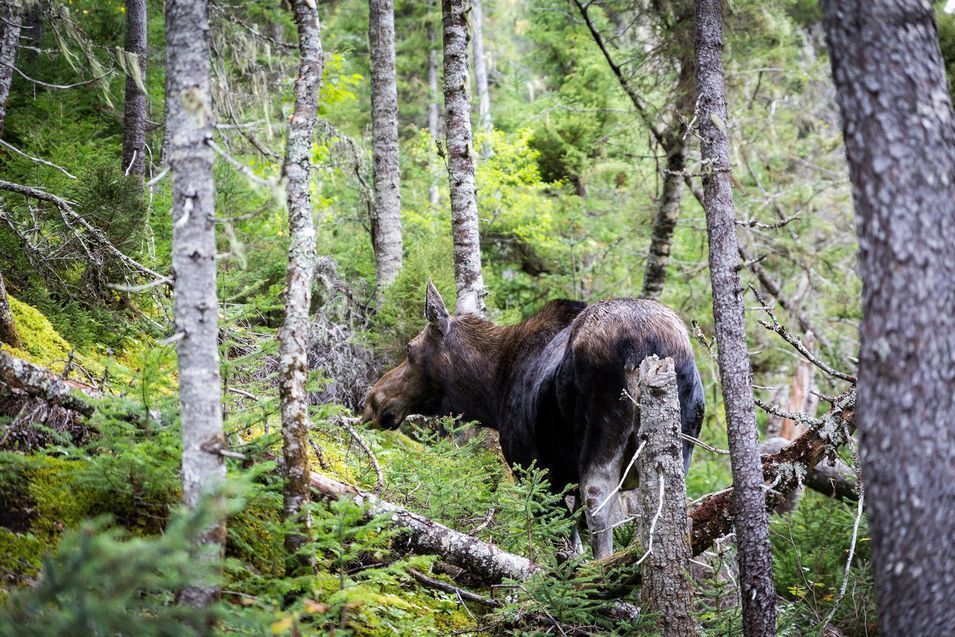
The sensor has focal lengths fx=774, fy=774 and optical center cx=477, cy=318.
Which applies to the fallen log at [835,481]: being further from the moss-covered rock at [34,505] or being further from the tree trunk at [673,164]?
the moss-covered rock at [34,505]

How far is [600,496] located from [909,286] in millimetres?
3662

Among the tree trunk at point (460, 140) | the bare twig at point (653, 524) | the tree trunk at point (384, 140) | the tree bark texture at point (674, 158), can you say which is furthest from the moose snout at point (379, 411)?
the tree bark texture at point (674, 158)

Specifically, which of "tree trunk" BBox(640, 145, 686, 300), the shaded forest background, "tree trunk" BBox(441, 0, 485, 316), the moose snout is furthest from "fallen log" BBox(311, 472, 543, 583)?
"tree trunk" BBox(640, 145, 686, 300)

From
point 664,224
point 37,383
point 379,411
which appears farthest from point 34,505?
point 664,224

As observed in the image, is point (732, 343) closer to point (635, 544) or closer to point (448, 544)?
point (635, 544)

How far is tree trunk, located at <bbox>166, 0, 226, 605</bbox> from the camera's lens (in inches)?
132

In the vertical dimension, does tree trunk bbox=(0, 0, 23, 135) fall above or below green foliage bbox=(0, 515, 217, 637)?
above

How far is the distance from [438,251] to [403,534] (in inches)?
256

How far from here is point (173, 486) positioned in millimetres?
4074

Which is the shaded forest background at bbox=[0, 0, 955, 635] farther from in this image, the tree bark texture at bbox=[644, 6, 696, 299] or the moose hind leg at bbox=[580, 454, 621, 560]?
the moose hind leg at bbox=[580, 454, 621, 560]

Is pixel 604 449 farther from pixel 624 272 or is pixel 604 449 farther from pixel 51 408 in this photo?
pixel 624 272

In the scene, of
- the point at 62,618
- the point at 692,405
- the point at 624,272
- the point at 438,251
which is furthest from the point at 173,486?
the point at 624,272

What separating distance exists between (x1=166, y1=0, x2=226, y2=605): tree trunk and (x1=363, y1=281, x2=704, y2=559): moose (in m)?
2.59

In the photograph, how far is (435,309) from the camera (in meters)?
8.23
